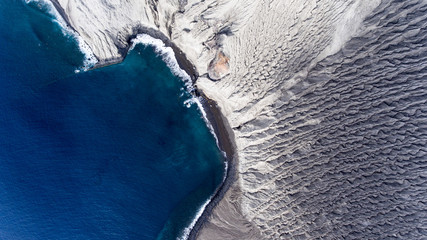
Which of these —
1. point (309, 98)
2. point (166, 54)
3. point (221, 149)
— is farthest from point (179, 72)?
point (309, 98)

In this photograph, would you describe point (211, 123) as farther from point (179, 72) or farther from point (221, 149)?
point (179, 72)

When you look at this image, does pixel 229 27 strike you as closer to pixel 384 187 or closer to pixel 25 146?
pixel 384 187

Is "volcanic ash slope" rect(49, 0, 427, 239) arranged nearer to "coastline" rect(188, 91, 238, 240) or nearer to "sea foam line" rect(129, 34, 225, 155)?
"coastline" rect(188, 91, 238, 240)

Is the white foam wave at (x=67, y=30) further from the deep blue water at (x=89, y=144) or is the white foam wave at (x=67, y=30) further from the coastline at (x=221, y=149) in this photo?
the coastline at (x=221, y=149)

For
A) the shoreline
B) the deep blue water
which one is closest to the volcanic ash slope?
the shoreline

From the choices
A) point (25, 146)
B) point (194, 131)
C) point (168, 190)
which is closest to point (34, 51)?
point (25, 146)
